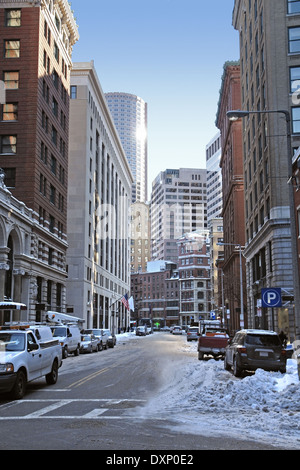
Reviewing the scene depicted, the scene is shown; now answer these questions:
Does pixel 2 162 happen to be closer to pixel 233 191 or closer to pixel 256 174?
pixel 256 174

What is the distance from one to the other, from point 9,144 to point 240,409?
41.1 m

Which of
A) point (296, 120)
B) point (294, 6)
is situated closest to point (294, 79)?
point (296, 120)

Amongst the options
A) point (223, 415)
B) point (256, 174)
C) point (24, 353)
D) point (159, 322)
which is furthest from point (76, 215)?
point (159, 322)

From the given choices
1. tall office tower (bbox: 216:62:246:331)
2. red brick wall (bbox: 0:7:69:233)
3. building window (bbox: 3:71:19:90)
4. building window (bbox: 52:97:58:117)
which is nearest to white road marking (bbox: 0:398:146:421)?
red brick wall (bbox: 0:7:69:233)

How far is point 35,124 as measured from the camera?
156ft

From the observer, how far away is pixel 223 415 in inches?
422

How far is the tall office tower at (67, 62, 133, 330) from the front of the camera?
228 feet

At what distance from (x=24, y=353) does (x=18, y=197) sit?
33536 millimetres

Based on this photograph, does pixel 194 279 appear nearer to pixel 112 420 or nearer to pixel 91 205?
pixel 91 205

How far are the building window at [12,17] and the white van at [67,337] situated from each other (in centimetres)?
3197

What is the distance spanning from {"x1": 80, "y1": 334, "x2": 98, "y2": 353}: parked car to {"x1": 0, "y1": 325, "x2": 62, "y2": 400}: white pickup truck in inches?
784

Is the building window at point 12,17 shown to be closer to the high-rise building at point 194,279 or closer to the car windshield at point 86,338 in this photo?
the car windshield at point 86,338

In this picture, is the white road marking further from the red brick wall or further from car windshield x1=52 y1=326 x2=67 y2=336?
the red brick wall

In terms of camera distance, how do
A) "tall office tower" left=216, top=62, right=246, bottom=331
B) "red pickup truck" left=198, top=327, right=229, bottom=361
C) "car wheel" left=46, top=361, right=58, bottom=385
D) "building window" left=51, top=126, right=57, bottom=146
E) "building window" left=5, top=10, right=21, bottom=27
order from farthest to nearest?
"tall office tower" left=216, top=62, right=246, bottom=331 → "building window" left=51, top=126, right=57, bottom=146 → "building window" left=5, top=10, right=21, bottom=27 → "red pickup truck" left=198, top=327, right=229, bottom=361 → "car wheel" left=46, top=361, right=58, bottom=385
